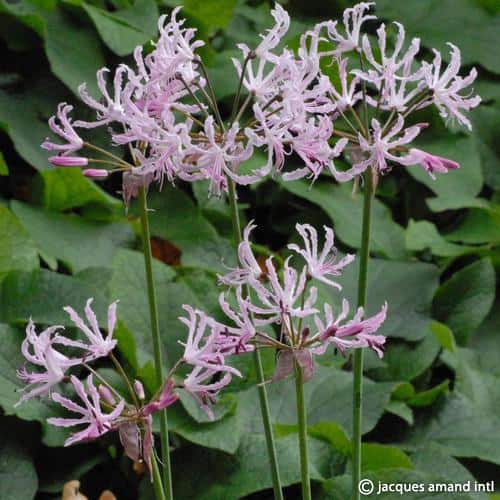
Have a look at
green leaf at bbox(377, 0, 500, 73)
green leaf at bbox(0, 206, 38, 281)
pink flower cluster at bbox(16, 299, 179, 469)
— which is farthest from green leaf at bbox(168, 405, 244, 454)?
green leaf at bbox(377, 0, 500, 73)

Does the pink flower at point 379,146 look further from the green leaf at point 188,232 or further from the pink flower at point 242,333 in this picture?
the green leaf at point 188,232

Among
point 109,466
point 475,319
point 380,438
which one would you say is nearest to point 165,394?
point 109,466

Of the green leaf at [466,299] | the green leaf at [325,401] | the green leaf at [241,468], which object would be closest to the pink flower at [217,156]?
the green leaf at [241,468]

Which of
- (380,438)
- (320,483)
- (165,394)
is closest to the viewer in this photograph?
(165,394)

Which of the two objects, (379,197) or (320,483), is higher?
(320,483)

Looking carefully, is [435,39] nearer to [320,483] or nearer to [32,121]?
[32,121]

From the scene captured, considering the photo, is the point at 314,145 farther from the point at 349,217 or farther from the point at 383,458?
the point at 349,217
